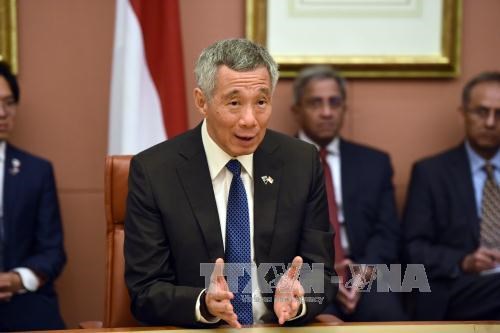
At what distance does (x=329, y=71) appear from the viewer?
4.28 metres

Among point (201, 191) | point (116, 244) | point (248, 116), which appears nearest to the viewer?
point (248, 116)

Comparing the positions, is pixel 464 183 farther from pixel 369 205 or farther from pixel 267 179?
pixel 267 179

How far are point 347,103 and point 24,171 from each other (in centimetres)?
180

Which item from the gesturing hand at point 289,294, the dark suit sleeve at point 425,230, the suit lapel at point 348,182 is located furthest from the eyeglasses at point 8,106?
the gesturing hand at point 289,294

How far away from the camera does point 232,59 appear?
2.56m

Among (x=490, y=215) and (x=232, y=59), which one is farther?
(x=490, y=215)

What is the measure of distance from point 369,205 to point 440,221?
37cm

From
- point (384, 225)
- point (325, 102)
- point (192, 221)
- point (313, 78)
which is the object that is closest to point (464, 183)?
point (384, 225)

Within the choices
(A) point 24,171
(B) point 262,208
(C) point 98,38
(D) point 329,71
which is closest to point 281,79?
(D) point 329,71

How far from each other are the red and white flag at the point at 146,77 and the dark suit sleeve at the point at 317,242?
4.64 feet

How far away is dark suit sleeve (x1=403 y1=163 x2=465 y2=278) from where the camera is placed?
12.9 ft

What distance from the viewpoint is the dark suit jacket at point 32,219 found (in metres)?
3.95

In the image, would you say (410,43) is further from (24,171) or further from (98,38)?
(24,171)

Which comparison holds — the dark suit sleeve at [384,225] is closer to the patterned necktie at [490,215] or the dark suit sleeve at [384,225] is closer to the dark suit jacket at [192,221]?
the patterned necktie at [490,215]
